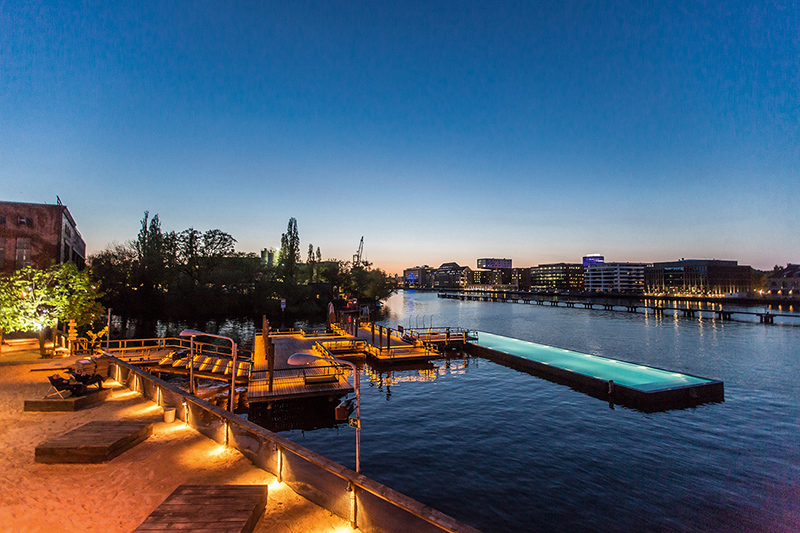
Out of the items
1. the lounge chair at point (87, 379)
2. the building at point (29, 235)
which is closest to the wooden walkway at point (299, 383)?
the lounge chair at point (87, 379)

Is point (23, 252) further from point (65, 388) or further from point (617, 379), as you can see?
point (617, 379)

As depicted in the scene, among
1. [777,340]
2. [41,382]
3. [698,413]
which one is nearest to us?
[41,382]

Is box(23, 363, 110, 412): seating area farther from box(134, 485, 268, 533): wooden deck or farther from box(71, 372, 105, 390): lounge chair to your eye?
box(134, 485, 268, 533): wooden deck

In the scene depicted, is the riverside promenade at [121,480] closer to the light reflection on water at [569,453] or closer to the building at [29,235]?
the light reflection on water at [569,453]

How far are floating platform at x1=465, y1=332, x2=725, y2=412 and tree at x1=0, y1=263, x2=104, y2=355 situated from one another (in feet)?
129

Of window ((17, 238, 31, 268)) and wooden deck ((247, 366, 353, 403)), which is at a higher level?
window ((17, 238, 31, 268))

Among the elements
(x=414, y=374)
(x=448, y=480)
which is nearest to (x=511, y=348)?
(x=414, y=374)

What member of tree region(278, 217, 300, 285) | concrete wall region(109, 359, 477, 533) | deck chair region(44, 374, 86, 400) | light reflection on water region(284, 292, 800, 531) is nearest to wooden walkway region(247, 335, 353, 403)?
light reflection on water region(284, 292, 800, 531)

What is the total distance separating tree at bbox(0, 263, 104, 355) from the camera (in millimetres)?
28719

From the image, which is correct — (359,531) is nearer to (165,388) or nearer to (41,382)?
(165,388)

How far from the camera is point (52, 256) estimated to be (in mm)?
49875

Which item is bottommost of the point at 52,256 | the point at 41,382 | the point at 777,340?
the point at 777,340

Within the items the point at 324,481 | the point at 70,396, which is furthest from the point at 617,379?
the point at 70,396

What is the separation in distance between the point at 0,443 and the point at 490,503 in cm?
1786
